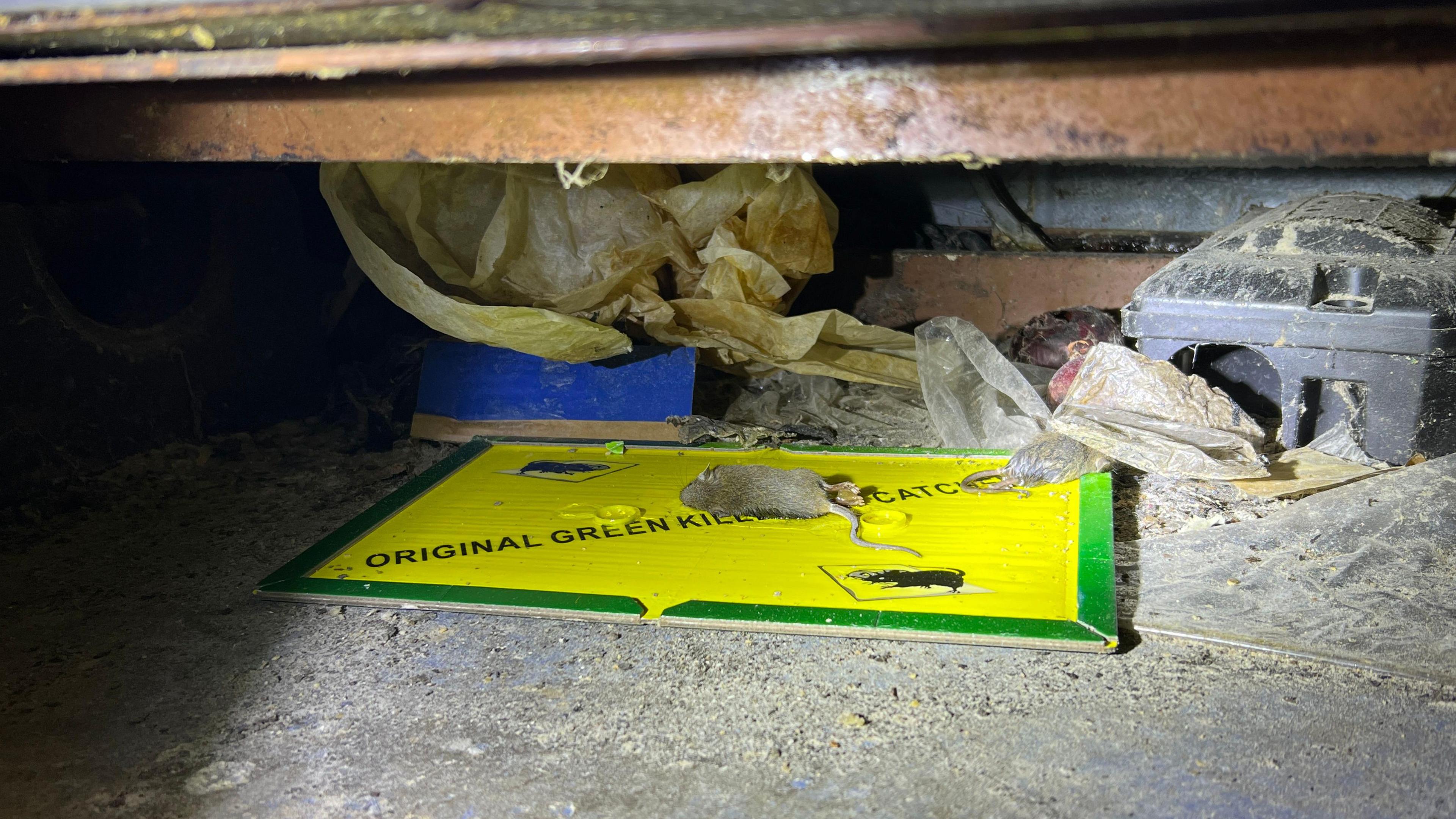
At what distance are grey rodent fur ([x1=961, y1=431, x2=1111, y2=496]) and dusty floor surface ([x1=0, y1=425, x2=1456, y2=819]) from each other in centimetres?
63

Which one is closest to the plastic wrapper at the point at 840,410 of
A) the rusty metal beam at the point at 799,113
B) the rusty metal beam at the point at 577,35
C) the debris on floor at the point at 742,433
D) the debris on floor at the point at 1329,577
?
the debris on floor at the point at 742,433

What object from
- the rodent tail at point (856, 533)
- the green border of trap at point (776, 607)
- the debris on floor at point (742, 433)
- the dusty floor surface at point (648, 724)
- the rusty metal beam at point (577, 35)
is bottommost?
the dusty floor surface at point (648, 724)

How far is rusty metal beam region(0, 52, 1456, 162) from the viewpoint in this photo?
109cm

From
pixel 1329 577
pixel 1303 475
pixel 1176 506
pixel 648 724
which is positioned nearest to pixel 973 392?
pixel 1176 506

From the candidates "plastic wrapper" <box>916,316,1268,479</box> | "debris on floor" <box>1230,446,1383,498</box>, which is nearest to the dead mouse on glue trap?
"plastic wrapper" <box>916,316,1268,479</box>

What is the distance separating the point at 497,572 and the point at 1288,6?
1599 mm

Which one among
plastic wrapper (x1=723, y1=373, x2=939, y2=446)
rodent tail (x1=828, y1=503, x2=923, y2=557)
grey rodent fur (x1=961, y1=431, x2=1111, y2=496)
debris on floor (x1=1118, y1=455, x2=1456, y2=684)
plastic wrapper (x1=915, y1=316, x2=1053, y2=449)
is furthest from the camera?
plastic wrapper (x1=723, y1=373, x2=939, y2=446)

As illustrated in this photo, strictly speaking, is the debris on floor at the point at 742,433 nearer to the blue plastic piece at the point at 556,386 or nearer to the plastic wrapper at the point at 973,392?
the blue plastic piece at the point at 556,386

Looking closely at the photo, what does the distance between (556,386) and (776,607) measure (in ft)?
4.51

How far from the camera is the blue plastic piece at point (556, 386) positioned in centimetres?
288

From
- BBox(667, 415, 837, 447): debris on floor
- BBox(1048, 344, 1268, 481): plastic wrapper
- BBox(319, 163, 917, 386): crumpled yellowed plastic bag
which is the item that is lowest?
BBox(667, 415, 837, 447): debris on floor

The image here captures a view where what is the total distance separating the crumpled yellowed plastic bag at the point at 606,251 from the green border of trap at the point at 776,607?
856 millimetres

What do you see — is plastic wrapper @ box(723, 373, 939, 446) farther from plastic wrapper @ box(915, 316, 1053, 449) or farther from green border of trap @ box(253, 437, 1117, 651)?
green border of trap @ box(253, 437, 1117, 651)

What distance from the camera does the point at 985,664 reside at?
1596mm
